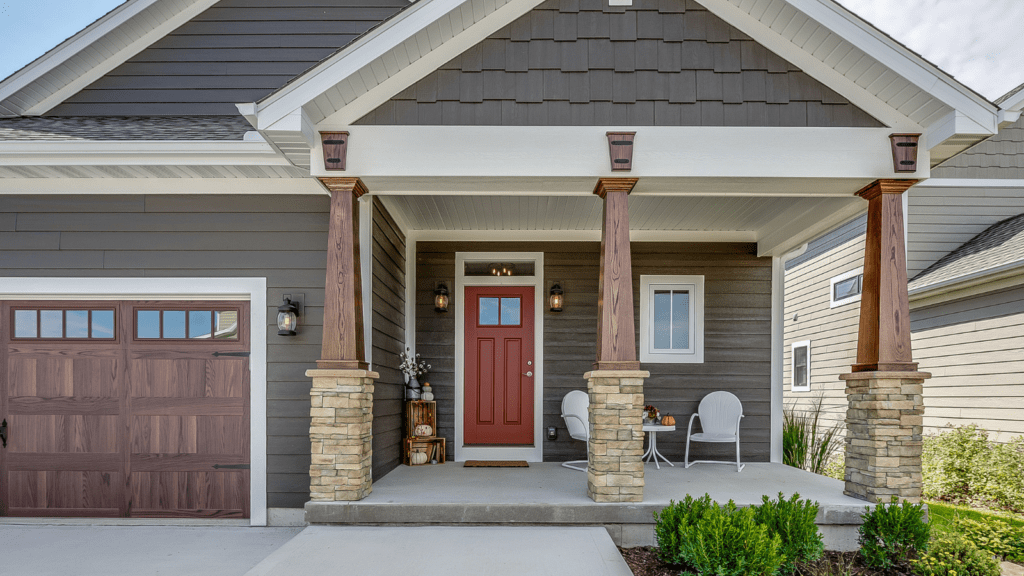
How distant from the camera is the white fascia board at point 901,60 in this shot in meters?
4.07

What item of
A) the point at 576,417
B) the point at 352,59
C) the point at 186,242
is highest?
the point at 352,59

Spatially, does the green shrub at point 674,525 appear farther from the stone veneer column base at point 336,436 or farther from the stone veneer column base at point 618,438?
the stone veneer column base at point 336,436

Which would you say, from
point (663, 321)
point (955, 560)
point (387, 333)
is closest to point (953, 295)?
point (663, 321)

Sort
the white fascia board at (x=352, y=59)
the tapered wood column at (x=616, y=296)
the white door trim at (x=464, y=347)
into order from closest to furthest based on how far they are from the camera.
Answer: the white fascia board at (x=352, y=59) → the tapered wood column at (x=616, y=296) → the white door trim at (x=464, y=347)

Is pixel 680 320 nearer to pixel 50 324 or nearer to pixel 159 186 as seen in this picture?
pixel 159 186

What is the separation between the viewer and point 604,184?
442 cm

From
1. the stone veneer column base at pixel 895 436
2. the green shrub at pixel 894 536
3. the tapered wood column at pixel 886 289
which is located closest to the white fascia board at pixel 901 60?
the tapered wood column at pixel 886 289

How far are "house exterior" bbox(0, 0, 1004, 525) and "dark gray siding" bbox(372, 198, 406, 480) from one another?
0.16 feet

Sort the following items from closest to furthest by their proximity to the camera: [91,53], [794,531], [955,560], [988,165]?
[955,560], [794,531], [91,53], [988,165]

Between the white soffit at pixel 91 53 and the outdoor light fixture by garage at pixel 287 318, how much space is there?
9.07 feet

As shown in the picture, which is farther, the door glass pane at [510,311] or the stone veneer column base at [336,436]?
the door glass pane at [510,311]

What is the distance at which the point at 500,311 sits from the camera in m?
7.02

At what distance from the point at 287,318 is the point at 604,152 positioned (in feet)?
8.58

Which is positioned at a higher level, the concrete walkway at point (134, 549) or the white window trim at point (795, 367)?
the white window trim at point (795, 367)
